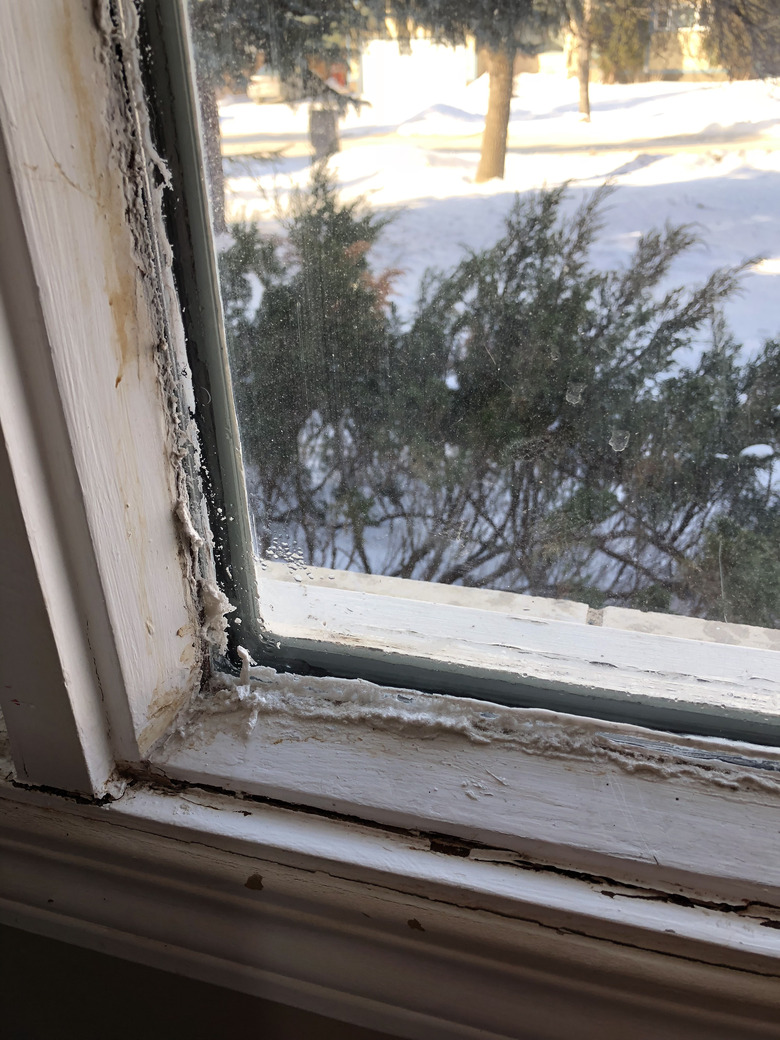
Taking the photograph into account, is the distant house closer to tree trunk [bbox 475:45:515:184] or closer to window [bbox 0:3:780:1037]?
tree trunk [bbox 475:45:515:184]

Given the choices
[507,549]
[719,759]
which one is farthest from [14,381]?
[719,759]

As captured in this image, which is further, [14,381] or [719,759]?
[719,759]

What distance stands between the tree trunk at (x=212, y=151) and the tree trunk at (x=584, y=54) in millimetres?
218

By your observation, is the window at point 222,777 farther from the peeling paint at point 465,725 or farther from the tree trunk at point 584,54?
the tree trunk at point 584,54

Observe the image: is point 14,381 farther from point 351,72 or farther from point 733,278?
point 733,278

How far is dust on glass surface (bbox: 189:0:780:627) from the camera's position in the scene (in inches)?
16.3

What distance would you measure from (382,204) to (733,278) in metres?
0.22

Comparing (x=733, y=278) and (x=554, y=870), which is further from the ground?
(x=733, y=278)

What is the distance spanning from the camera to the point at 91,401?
0.42 metres

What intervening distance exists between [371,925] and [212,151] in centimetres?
49

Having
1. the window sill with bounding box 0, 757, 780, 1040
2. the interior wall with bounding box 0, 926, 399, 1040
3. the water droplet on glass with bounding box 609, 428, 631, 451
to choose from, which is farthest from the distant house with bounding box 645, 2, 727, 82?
the interior wall with bounding box 0, 926, 399, 1040

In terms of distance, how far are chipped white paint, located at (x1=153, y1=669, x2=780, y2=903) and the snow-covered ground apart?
0.28m

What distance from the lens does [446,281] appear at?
1.55 ft

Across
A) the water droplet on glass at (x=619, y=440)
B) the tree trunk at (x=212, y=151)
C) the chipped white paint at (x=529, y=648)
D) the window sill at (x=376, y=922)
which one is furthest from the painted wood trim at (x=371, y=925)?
the tree trunk at (x=212, y=151)
